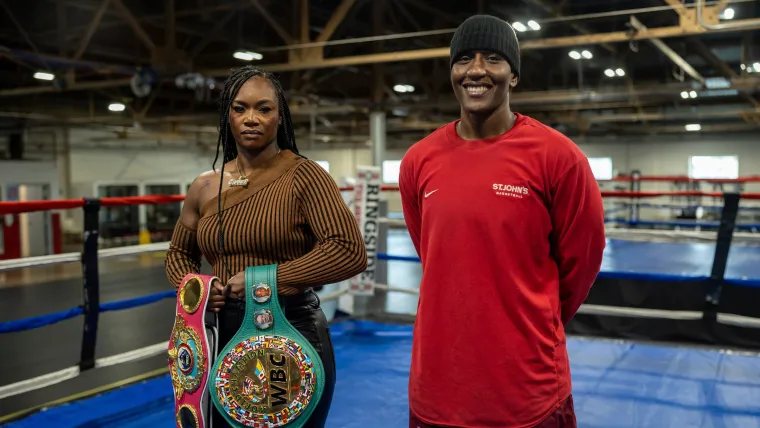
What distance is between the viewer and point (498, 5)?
8281 millimetres

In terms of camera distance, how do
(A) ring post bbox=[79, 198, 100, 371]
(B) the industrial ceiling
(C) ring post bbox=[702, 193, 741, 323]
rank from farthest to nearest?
1. (B) the industrial ceiling
2. (C) ring post bbox=[702, 193, 741, 323]
3. (A) ring post bbox=[79, 198, 100, 371]

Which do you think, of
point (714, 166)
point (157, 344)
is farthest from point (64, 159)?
point (714, 166)

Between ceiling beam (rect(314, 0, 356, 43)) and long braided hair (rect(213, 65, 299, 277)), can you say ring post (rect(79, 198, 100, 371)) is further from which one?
ceiling beam (rect(314, 0, 356, 43))

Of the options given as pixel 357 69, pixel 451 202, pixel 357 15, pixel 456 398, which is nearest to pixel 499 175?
pixel 451 202

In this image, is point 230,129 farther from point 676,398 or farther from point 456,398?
point 676,398

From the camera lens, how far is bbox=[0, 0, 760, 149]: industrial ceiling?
7.20 meters

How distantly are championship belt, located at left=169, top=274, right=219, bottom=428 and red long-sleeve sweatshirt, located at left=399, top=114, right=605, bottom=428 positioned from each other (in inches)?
17.1

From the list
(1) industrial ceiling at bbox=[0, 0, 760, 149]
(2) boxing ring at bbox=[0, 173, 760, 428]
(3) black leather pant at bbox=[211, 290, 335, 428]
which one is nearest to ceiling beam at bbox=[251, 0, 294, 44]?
(1) industrial ceiling at bbox=[0, 0, 760, 149]

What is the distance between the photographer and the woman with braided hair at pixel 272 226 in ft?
4.25

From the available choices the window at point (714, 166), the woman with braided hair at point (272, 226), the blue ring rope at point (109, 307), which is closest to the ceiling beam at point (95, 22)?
the blue ring rope at point (109, 307)

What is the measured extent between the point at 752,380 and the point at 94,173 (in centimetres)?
1533

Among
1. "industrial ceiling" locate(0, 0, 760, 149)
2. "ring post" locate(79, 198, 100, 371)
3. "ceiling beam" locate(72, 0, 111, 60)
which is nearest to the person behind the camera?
"ring post" locate(79, 198, 100, 371)

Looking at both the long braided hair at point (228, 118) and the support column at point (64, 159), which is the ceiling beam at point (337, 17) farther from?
the support column at point (64, 159)

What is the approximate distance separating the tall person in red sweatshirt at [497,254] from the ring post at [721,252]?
2.76 meters
